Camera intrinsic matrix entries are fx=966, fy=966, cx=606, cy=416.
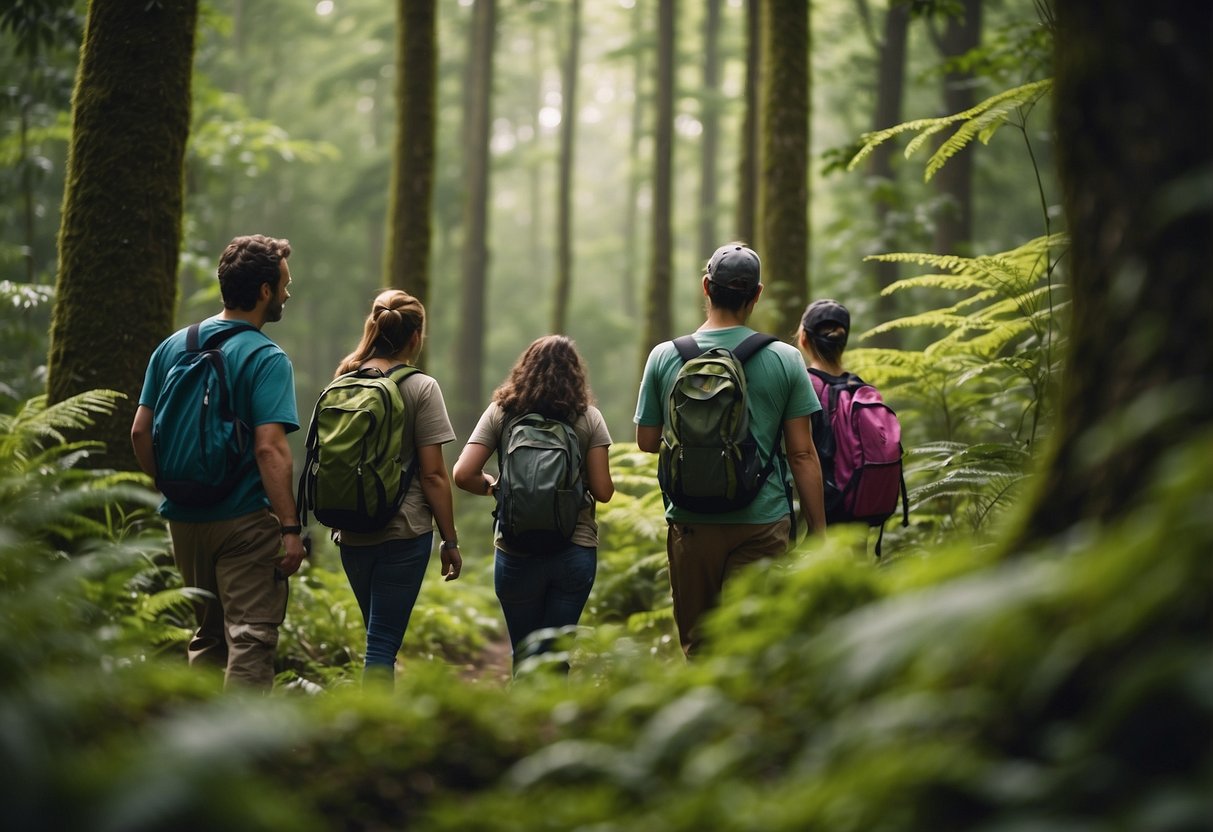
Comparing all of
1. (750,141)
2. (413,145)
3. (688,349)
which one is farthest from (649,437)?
(750,141)

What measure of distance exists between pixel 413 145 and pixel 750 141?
28.1 feet

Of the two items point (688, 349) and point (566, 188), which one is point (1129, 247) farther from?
point (566, 188)

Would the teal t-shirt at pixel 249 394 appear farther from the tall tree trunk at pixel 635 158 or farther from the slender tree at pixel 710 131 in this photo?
the tall tree trunk at pixel 635 158

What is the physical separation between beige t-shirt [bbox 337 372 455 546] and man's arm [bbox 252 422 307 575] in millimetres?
407

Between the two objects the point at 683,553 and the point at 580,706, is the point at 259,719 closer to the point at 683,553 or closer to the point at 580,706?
the point at 580,706

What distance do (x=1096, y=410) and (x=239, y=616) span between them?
385 centimetres

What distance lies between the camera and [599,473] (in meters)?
5.13

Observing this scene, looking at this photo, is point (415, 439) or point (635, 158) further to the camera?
point (635, 158)

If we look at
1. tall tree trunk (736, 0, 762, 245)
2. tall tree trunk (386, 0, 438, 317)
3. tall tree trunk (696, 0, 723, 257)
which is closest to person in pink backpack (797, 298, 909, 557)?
tall tree trunk (386, 0, 438, 317)

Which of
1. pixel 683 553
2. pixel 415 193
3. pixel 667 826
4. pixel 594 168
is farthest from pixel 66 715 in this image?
pixel 594 168

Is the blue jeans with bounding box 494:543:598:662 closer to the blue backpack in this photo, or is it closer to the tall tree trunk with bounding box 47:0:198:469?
the blue backpack

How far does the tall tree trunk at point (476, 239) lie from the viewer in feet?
74.8

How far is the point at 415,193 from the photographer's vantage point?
10.0m

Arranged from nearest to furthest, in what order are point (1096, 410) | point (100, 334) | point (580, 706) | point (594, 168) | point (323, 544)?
point (1096, 410) → point (580, 706) → point (100, 334) → point (323, 544) → point (594, 168)
